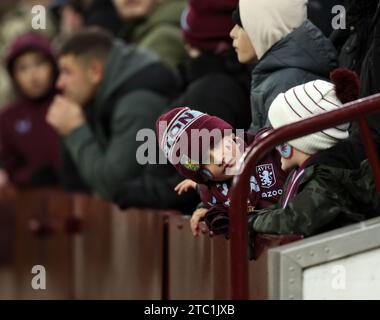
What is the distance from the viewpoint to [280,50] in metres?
6.57

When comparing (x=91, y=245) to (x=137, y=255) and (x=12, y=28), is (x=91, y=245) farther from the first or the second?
(x=12, y=28)

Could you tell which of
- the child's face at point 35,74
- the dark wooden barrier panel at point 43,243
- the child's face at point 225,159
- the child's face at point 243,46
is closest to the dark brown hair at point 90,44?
the dark wooden barrier panel at point 43,243

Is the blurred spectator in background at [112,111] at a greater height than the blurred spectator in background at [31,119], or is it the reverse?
the blurred spectator in background at [31,119]

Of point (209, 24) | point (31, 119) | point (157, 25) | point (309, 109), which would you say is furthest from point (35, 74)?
point (309, 109)

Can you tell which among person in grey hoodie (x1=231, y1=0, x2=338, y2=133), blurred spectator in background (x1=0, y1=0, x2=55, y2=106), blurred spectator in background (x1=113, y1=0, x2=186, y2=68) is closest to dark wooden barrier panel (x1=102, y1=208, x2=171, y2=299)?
blurred spectator in background (x1=113, y1=0, x2=186, y2=68)

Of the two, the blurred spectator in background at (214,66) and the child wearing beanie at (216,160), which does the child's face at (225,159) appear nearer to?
the child wearing beanie at (216,160)

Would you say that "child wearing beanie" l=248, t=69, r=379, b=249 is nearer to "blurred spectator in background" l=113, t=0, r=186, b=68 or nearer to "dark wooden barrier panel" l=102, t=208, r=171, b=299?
"dark wooden barrier panel" l=102, t=208, r=171, b=299

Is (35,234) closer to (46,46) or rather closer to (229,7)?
(46,46)

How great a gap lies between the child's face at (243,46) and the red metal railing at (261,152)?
1045mm

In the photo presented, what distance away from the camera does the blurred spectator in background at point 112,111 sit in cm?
884

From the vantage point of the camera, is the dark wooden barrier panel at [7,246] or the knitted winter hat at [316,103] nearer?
the knitted winter hat at [316,103]

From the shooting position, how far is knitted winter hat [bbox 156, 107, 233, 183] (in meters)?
6.38

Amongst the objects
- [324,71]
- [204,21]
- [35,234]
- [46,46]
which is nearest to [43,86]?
[46,46]

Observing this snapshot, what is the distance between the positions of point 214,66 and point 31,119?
480cm
